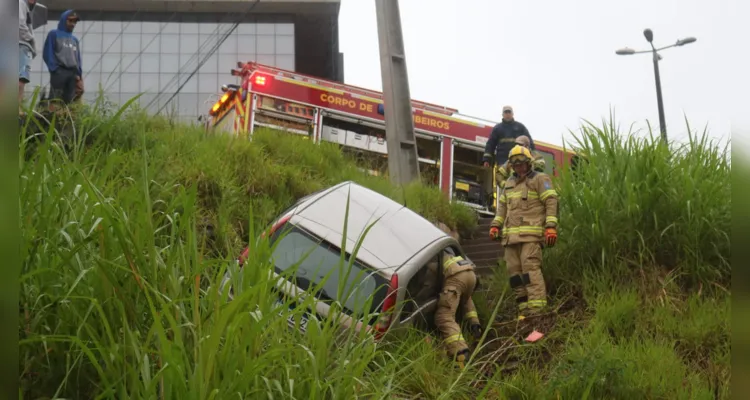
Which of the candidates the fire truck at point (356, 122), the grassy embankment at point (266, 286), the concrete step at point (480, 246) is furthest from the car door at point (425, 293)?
the fire truck at point (356, 122)

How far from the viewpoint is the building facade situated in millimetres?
41062

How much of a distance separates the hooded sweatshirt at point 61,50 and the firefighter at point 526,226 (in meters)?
5.35

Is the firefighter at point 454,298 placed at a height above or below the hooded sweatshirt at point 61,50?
below

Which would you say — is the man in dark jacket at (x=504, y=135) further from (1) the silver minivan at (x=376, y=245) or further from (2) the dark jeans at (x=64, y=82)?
(2) the dark jeans at (x=64, y=82)

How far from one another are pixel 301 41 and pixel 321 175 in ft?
110

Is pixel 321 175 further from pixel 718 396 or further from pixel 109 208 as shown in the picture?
pixel 109 208

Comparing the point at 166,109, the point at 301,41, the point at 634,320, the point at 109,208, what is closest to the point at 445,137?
the point at 166,109

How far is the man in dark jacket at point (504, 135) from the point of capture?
12688mm

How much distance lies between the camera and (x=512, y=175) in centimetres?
914

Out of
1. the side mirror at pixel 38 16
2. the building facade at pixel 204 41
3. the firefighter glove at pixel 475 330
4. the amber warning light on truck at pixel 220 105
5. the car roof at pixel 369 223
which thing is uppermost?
the building facade at pixel 204 41

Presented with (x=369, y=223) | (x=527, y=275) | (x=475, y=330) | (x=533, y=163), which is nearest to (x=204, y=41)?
(x=533, y=163)

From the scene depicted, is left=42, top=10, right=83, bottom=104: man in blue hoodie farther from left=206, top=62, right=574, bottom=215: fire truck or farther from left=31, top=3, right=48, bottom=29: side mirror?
left=206, top=62, right=574, bottom=215: fire truck

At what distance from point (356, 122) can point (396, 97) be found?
6.61 ft

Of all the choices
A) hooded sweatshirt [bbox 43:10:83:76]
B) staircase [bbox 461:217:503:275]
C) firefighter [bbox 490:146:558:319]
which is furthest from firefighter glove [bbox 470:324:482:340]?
hooded sweatshirt [bbox 43:10:83:76]
